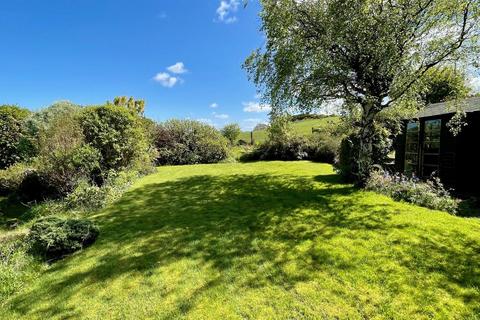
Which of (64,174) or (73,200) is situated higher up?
(64,174)

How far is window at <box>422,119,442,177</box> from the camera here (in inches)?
483

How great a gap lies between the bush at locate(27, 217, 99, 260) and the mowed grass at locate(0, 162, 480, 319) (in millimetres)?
326

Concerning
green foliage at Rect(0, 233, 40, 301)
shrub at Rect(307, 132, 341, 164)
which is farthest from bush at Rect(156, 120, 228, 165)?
green foliage at Rect(0, 233, 40, 301)

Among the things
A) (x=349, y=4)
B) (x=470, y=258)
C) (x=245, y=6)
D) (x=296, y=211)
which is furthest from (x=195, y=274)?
(x=245, y=6)

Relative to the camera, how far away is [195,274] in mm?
4523

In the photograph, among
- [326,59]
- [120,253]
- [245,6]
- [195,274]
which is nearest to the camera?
[195,274]

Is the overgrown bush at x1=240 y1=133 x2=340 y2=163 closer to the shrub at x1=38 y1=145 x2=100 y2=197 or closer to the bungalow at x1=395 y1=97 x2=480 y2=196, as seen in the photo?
the bungalow at x1=395 y1=97 x2=480 y2=196

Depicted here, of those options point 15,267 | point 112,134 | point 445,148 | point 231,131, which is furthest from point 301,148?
point 15,267

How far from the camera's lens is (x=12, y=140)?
14.3 metres

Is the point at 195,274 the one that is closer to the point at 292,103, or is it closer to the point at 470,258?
the point at 470,258

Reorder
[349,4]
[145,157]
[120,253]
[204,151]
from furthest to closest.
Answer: [204,151] < [145,157] < [349,4] < [120,253]

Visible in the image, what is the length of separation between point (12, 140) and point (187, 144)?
9.69 metres

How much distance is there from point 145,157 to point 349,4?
35.5ft

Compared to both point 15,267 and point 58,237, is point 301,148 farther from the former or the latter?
point 15,267
